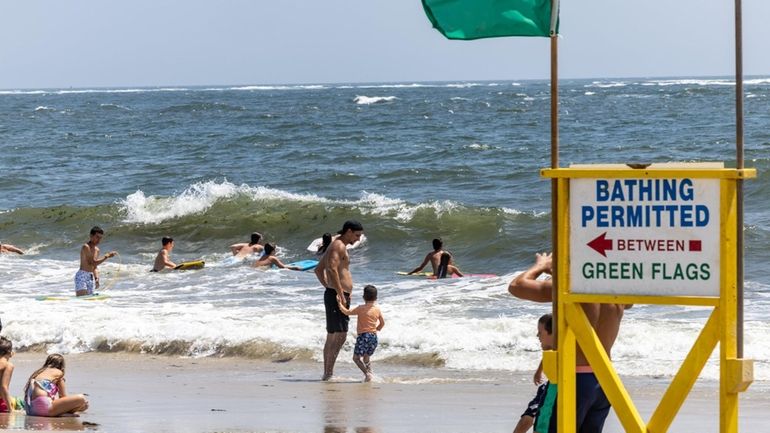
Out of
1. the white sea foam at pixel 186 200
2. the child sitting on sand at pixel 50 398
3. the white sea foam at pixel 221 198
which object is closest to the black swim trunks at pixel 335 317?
the child sitting on sand at pixel 50 398

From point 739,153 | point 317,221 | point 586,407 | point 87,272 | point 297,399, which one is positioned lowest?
point 317,221

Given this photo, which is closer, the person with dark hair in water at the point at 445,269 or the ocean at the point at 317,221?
the ocean at the point at 317,221

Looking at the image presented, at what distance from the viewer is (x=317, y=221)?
25141mm

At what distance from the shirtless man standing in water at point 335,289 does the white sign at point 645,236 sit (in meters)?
6.13

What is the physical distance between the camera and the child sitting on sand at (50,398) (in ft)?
29.6

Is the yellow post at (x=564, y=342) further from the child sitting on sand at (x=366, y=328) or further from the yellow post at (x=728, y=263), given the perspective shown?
the child sitting on sand at (x=366, y=328)

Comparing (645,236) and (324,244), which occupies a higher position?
(645,236)

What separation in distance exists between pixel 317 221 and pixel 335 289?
14367 mm

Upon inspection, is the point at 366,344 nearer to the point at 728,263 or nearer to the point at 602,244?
the point at 602,244

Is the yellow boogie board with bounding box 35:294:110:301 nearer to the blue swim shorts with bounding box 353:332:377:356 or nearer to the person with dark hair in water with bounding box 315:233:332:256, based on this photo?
the person with dark hair in water with bounding box 315:233:332:256

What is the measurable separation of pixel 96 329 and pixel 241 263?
20.0 ft

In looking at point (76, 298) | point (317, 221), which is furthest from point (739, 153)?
point (317, 221)

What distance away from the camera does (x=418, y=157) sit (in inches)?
1436

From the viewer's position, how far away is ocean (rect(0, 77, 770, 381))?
12773mm
